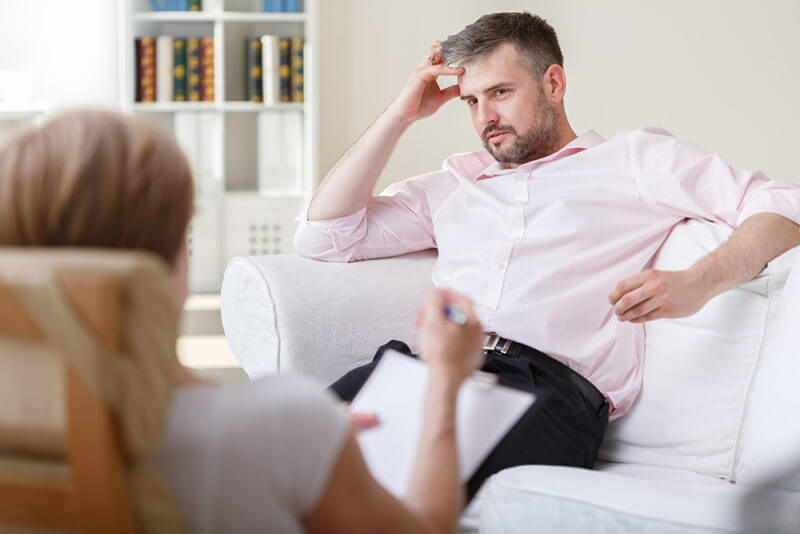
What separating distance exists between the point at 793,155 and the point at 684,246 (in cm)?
208

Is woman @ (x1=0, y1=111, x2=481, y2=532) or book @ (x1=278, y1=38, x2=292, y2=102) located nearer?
woman @ (x1=0, y1=111, x2=481, y2=532)

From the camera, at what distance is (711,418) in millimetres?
1377

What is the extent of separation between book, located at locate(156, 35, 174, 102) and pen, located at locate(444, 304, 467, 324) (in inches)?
123

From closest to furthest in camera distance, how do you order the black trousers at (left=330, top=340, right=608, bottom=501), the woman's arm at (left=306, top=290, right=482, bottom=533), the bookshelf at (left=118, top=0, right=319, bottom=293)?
the woman's arm at (left=306, top=290, right=482, bottom=533) → the black trousers at (left=330, top=340, right=608, bottom=501) → the bookshelf at (left=118, top=0, right=319, bottom=293)

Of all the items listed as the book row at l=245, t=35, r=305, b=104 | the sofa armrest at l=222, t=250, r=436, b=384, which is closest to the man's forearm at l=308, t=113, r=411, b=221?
the sofa armrest at l=222, t=250, r=436, b=384

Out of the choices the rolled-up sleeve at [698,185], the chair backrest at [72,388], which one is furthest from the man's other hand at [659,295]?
the chair backrest at [72,388]

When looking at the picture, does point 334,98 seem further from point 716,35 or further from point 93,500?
point 93,500

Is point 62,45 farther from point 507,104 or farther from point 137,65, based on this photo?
point 507,104

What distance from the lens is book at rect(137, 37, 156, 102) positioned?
11.7 feet

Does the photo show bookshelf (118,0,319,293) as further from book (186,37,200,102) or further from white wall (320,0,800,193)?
white wall (320,0,800,193)

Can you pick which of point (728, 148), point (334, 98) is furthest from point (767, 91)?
point (334, 98)


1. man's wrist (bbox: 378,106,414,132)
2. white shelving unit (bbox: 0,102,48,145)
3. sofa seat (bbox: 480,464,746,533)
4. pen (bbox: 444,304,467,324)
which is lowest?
sofa seat (bbox: 480,464,746,533)

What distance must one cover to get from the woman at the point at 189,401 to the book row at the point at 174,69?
123 inches

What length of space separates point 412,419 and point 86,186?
379mm
